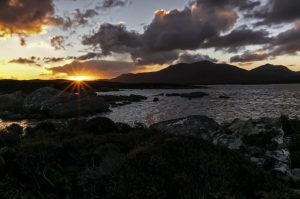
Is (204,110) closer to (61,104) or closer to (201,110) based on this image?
(201,110)

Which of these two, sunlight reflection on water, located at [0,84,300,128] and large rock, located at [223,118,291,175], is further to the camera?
sunlight reflection on water, located at [0,84,300,128]

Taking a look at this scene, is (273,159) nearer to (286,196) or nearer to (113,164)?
(286,196)

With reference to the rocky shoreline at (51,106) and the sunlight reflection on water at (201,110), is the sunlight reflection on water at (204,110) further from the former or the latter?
the rocky shoreline at (51,106)

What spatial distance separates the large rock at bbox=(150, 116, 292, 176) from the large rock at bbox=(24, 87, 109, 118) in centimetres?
3478

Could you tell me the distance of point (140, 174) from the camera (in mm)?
7848

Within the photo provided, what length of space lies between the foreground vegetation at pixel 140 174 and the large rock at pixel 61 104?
136ft

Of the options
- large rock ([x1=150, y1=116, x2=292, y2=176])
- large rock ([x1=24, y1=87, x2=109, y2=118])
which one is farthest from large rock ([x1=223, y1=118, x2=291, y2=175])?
large rock ([x1=24, y1=87, x2=109, y2=118])

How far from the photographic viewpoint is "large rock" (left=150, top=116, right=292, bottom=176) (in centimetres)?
1177

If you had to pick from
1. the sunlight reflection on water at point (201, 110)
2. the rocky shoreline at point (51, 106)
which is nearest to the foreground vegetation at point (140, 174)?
the sunlight reflection on water at point (201, 110)

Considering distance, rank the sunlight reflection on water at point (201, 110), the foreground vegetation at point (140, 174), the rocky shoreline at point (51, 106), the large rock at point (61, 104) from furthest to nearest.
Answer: the large rock at point (61, 104), the rocky shoreline at point (51, 106), the sunlight reflection on water at point (201, 110), the foreground vegetation at point (140, 174)

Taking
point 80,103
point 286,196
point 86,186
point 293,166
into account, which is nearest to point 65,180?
point 86,186

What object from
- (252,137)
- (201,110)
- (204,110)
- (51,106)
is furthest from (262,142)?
(51,106)

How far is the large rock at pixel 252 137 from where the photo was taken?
38.6ft

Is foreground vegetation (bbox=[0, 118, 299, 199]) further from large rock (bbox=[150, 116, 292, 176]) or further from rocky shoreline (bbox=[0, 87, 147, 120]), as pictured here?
rocky shoreline (bbox=[0, 87, 147, 120])
